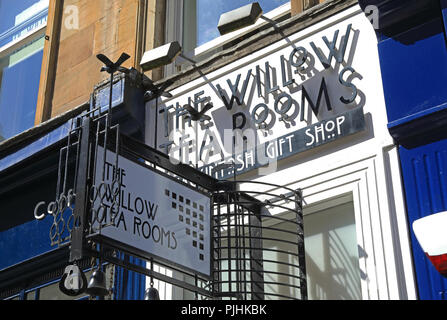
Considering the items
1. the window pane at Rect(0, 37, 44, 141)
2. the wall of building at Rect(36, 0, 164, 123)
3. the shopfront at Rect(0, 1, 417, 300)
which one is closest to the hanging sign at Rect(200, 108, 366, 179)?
the shopfront at Rect(0, 1, 417, 300)

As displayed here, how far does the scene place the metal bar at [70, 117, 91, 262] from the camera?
5.70 metres

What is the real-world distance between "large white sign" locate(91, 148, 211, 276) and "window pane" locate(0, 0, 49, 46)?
581 centimetres

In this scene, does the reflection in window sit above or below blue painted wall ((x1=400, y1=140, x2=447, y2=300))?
above

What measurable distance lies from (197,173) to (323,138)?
3.93 ft

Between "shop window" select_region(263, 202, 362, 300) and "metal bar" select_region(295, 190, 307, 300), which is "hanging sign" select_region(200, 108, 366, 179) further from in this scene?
"shop window" select_region(263, 202, 362, 300)

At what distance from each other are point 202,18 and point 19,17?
353cm

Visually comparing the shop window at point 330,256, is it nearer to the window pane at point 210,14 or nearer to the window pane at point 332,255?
the window pane at point 332,255

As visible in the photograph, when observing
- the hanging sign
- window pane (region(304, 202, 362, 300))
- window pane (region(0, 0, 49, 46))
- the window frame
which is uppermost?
window pane (region(0, 0, 49, 46))

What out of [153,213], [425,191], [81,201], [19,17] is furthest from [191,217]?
[19,17]

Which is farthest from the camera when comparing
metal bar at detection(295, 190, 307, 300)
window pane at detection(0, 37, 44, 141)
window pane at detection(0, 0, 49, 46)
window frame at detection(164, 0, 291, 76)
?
window pane at detection(0, 0, 49, 46)

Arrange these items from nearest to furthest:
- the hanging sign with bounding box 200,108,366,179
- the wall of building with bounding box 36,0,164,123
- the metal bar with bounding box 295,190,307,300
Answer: the metal bar with bounding box 295,190,307,300, the hanging sign with bounding box 200,108,366,179, the wall of building with bounding box 36,0,164,123

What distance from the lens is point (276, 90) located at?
25.3 ft
